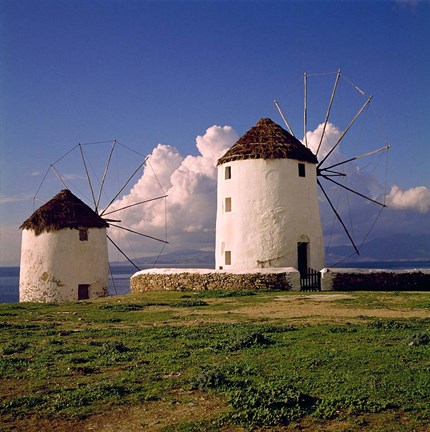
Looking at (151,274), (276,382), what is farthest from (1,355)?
(151,274)

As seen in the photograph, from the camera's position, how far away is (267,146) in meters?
31.3

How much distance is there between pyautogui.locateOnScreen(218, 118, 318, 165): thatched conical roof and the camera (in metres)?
30.9

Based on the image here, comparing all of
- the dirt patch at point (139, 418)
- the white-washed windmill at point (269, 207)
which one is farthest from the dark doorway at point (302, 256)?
the dirt patch at point (139, 418)

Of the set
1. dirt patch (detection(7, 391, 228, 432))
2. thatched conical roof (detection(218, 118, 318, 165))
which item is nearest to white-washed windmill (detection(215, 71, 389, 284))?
thatched conical roof (detection(218, 118, 318, 165))

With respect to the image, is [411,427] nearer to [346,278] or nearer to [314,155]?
[346,278]

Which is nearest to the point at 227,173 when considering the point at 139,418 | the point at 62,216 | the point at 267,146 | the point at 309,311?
the point at 267,146

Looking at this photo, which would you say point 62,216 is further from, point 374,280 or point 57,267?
point 374,280

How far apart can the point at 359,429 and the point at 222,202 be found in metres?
26.1

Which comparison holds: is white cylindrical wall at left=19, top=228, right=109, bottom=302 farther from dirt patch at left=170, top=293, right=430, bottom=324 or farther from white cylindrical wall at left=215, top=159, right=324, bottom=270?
dirt patch at left=170, top=293, right=430, bottom=324

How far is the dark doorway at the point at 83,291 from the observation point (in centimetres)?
3466

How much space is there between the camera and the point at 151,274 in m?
28.9

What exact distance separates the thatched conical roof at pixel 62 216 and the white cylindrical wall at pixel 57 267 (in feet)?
1.31

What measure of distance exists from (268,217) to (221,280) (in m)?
5.77

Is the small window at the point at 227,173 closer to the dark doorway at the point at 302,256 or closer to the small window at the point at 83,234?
the dark doorway at the point at 302,256
